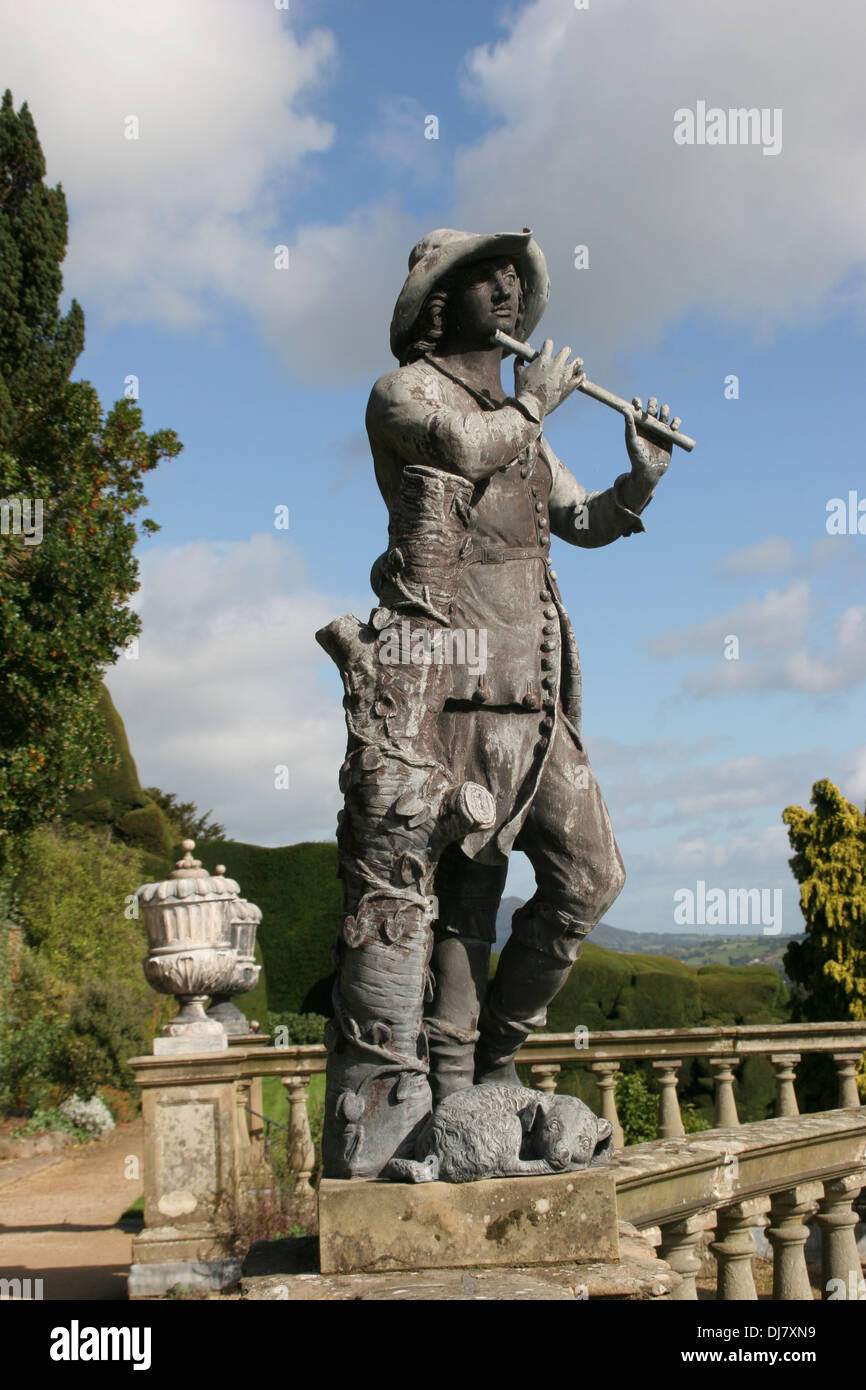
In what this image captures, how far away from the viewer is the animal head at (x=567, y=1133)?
9.20ft

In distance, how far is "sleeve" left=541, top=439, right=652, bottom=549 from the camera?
Answer: 3680 mm

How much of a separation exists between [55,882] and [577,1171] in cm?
1429

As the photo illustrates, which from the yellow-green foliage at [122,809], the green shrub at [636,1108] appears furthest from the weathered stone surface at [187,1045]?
the yellow-green foliage at [122,809]

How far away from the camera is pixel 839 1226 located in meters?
4.57

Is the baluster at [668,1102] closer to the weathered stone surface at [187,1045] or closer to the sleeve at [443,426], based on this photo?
the weathered stone surface at [187,1045]

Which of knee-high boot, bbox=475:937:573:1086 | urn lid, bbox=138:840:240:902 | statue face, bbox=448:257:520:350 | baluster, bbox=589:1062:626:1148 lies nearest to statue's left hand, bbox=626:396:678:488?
statue face, bbox=448:257:520:350

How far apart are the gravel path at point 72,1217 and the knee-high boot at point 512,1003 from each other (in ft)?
13.7

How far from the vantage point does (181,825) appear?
22.2 meters

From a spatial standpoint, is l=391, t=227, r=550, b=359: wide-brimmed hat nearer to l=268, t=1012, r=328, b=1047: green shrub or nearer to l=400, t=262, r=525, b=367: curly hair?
l=400, t=262, r=525, b=367: curly hair

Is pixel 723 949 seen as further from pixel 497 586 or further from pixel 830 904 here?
pixel 497 586

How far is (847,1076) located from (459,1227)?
4.73 metres

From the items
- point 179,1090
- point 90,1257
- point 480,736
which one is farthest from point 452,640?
point 90,1257

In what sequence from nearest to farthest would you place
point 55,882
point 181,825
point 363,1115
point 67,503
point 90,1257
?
point 363,1115 → point 90,1257 → point 67,503 → point 55,882 → point 181,825
